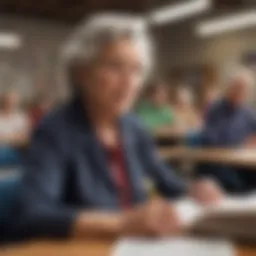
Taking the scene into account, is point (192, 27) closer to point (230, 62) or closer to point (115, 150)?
point (230, 62)

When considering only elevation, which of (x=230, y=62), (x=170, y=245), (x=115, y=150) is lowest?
(x=170, y=245)

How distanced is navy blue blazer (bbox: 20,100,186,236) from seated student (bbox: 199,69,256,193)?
7 cm

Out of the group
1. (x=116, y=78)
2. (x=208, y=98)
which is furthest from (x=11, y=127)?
(x=208, y=98)

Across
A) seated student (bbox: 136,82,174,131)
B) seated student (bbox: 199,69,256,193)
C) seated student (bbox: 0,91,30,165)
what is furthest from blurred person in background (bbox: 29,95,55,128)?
seated student (bbox: 199,69,256,193)

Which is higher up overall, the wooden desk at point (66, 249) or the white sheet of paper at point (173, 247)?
the wooden desk at point (66, 249)

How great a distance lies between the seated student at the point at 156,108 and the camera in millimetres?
736

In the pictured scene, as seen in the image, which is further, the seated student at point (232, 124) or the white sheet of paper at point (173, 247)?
the seated student at point (232, 124)

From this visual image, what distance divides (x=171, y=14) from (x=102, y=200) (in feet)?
0.91

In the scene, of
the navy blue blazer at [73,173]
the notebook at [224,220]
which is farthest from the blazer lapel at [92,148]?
the notebook at [224,220]

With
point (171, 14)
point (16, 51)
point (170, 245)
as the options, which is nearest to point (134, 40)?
point (171, 14)

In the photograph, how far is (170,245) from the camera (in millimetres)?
679

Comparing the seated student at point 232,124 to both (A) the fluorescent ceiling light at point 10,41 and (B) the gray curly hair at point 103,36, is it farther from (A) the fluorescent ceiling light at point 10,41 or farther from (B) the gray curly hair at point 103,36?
(A) the fluorescent ceiling light at point 10,41

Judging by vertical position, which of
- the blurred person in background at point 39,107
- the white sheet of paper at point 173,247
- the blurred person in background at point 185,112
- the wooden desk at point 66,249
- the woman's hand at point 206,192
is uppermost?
the blurred person in background at point 39,107

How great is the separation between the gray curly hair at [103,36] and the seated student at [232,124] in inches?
4.8
